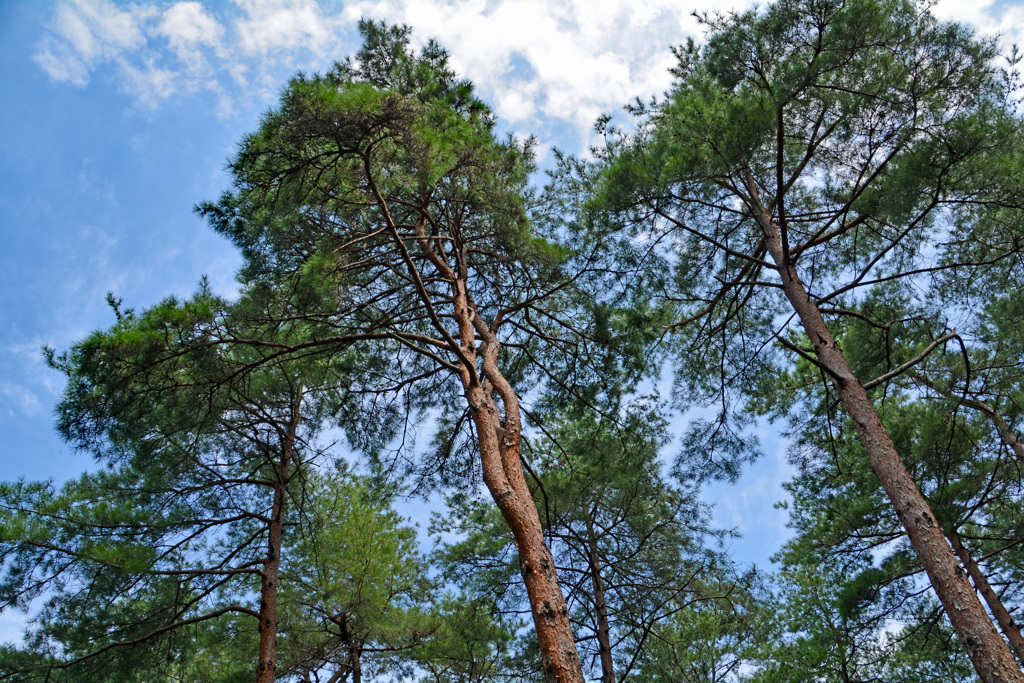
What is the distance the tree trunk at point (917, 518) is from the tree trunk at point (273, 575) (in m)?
5.78

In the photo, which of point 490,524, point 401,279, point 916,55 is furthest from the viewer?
point 490,524

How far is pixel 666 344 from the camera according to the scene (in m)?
7.15

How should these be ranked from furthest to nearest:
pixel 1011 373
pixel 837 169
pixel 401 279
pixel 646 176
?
pixel 1011 373
pixel 401 279
pixel 837 169
pixel 646 176

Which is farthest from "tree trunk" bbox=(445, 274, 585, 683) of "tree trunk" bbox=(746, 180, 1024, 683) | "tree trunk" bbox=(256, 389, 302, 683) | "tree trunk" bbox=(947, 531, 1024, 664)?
"tree trunk" bbox=(947, 531, 1024, 664)

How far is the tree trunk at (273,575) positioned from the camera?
551 centimetres

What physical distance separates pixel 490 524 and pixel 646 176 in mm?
5379

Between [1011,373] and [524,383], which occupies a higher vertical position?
[524,383]

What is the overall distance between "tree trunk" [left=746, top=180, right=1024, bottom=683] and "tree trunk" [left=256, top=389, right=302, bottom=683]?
578 centimetres

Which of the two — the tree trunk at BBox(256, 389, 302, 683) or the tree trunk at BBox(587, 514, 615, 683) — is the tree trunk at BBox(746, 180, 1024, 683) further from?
the tree trunk at BBox(256, 389, 302, 683)

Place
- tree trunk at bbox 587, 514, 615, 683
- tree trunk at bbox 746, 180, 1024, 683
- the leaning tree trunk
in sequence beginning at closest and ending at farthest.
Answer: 1. the leaning tree trunk
2. tree trunk at bbox 746, 180, 1024, 683
3. tree trunk at bbox 587, 514, 615, 683

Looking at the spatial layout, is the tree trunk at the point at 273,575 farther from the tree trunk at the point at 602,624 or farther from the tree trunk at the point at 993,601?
the tree trunk at the point at 993,601

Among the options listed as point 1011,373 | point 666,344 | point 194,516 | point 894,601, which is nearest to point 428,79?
point 666,344

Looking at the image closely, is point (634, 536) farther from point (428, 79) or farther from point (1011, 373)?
point (428, 79)

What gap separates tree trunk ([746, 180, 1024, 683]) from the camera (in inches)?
134
